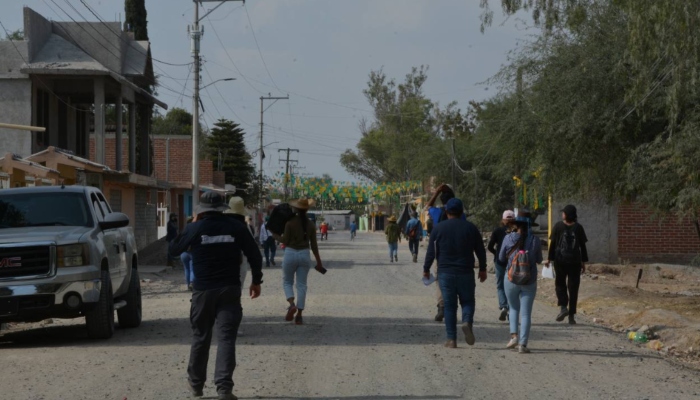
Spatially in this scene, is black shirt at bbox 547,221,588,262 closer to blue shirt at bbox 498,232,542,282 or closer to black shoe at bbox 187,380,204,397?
blue shirt at bbox 498,232,542,282

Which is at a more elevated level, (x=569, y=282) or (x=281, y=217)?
(x=281, y=217)

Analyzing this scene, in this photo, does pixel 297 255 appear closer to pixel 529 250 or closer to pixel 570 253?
pixel 529 250

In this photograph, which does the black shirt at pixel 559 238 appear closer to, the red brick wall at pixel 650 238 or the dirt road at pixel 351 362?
the dirt road at pixel 351 362

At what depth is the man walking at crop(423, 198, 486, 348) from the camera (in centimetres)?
1205

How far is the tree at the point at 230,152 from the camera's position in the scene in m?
63.8

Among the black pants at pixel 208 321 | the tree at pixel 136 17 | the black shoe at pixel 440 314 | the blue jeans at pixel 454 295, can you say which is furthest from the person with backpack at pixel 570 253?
the tree at pixel 136 17

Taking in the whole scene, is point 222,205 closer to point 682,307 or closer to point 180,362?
point 180,362

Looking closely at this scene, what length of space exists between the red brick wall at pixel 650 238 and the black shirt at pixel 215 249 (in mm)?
24052

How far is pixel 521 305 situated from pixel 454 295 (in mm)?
831

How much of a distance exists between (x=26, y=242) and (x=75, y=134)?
27.4m

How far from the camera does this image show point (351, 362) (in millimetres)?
10773

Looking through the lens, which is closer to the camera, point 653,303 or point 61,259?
point 61,259

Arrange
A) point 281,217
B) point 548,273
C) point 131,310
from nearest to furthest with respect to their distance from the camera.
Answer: point 131,310 < point 281,217 < point 548,273

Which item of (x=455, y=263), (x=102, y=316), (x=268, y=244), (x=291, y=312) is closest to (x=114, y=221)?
(x=102, y=316)
